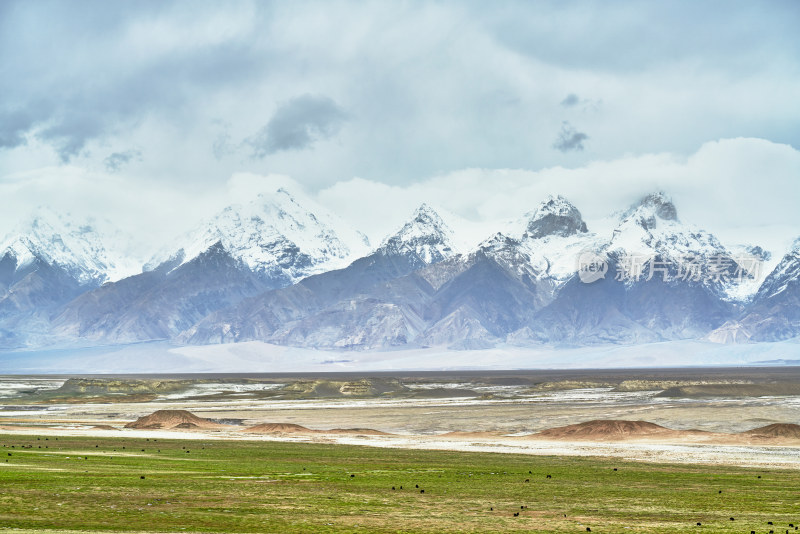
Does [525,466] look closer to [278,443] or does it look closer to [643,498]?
[643,498]

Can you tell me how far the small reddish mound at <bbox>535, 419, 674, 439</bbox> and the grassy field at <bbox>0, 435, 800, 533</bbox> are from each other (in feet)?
97.7

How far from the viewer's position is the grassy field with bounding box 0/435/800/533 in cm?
3709

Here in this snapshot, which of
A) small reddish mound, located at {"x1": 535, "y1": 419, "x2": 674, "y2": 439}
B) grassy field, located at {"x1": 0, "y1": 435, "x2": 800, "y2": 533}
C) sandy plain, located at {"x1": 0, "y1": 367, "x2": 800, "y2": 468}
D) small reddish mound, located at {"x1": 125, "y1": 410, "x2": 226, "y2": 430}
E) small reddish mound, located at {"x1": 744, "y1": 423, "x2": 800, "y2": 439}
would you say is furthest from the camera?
small reddish mound, located at {"x1": 125, "y1": 410, "x2": 226, "y2": 430}

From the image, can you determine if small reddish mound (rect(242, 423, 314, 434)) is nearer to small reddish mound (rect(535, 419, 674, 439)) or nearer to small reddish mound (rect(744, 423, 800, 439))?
small reddish mound (rect(535, 419, 674, 439))

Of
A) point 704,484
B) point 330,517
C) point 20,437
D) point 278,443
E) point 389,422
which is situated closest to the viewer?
point 330,517

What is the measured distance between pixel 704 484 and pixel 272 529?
99.3 feet

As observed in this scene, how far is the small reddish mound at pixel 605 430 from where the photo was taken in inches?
4097

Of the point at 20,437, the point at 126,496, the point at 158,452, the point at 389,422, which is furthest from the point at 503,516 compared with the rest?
the point at 389,422

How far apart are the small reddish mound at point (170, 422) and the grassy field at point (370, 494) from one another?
4395 centimetres

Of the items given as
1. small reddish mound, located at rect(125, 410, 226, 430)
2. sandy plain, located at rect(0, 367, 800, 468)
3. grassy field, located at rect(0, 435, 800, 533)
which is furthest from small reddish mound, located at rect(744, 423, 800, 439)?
small reddish mound, located at rect(125, 410, 226, 430)

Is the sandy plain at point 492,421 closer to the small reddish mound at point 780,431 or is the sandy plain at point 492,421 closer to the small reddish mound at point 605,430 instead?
the small reddish mound at point 605,430

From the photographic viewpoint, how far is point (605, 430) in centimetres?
10469

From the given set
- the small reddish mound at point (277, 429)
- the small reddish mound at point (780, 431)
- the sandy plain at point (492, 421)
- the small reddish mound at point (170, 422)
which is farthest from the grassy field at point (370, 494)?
the small reddish mound at point (170, 422)

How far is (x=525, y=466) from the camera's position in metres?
69.1
